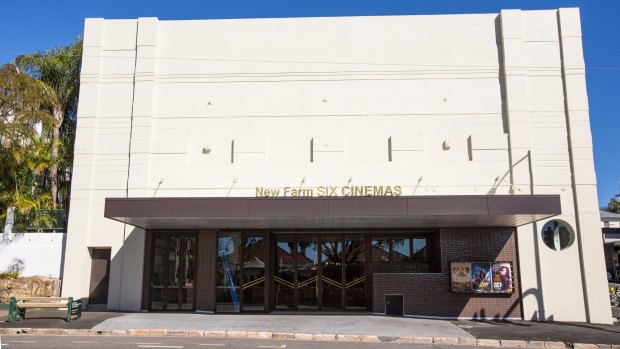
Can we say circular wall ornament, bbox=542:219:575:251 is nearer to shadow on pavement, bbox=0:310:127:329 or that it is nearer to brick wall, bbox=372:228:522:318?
brick wall, bbox=372:228:522:318

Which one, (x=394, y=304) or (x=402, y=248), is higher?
(x=402, y=248)

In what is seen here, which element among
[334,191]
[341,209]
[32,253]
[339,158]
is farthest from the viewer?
[32,253]

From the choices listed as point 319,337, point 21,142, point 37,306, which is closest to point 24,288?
point 37,306

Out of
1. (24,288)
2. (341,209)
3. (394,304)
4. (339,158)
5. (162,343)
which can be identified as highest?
(339,158)

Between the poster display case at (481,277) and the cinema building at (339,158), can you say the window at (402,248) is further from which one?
the poster display case at (481,277)

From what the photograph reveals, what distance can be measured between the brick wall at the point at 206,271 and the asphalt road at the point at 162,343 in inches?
201

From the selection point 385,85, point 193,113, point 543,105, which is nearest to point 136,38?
point 193,113

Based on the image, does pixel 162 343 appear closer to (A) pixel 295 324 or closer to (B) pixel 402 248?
(A) pixel 295 324

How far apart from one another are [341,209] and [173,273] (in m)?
7.48

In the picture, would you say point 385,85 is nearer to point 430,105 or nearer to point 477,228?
point 430,105

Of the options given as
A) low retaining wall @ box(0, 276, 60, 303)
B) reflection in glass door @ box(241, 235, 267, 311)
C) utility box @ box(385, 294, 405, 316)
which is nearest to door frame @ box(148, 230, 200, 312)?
reflection in glass door @ box(241, 235, 267, 311)

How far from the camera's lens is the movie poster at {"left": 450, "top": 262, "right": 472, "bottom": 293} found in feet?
60.6

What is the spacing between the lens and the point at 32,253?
20.8m

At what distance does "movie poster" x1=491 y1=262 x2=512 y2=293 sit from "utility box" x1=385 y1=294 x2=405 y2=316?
3166mm
